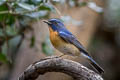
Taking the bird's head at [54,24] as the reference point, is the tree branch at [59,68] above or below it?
above

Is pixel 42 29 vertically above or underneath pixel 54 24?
underneath

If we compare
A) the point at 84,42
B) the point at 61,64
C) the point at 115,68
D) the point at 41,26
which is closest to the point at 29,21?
the point at 41,26

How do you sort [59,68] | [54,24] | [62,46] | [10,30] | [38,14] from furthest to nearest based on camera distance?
[10,30]
[38,14]
[54,24]
[62,46]
[59,68]

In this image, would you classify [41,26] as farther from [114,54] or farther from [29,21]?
[114,54]

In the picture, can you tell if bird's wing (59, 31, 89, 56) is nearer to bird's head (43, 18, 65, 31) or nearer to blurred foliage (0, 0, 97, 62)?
bird's head (43, 18, 65, 31)

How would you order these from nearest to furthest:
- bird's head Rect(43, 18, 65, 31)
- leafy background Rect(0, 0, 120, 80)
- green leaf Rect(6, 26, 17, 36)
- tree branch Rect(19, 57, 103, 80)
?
tree branch Rect(19, 57, 103, 80)
leafy background Rect(0, 0, 120, 80)
bird's head Rect(43, 18, 65, 31)
green leaf Rect(6, 26, 17, 36)

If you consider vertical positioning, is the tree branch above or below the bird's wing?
above

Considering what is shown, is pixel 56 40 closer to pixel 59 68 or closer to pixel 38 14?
pixel 38 14

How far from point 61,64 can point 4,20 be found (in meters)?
1.29

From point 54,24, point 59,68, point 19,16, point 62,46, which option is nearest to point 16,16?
point 19,16

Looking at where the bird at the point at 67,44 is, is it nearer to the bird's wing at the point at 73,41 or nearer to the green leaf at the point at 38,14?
the bird's wing at the point at 73,41

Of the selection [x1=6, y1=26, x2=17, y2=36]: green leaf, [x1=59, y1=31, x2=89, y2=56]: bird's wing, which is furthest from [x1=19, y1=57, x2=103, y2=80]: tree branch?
[x1=6, y1=26, x2=17, y2=36]: green leaf

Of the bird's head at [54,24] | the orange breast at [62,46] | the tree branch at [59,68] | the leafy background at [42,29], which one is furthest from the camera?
the bird's head at [54,24]

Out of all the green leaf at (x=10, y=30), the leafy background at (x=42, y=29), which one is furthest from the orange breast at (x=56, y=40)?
the green leaf at (x=10, y=30)
